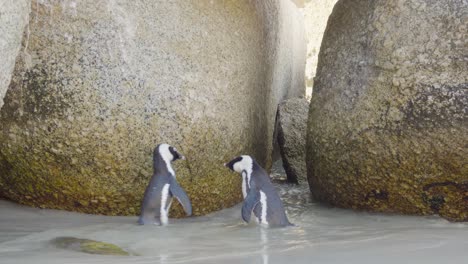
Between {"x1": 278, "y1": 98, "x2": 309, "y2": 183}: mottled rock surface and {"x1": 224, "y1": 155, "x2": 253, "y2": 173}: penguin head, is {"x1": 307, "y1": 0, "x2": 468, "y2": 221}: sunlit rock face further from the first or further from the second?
{"x1": 278, "y1": 98, "x2": 309, "y2": 183}: mottled rock surface

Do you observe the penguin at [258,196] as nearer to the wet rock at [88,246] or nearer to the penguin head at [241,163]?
the penguin head at [241,163]

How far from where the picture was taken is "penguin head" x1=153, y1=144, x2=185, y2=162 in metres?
4.34

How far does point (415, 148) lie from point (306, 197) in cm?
123

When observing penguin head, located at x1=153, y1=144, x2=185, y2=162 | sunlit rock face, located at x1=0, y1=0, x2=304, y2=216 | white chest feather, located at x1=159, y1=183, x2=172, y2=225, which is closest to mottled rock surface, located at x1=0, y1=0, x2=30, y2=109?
sunlit rock face, located at x1=0, y1=0, x2=304, y2=216

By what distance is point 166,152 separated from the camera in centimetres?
435

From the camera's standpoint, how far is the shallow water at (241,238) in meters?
3.33

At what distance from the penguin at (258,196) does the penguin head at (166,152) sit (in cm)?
47

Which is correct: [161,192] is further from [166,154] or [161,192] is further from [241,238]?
[241,238]

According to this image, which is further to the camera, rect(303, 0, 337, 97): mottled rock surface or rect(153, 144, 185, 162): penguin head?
rect(303, 0, 337, 97): mottled rock surface

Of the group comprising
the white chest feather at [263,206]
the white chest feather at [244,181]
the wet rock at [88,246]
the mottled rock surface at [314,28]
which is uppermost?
the mottled rock surface at [314,28]

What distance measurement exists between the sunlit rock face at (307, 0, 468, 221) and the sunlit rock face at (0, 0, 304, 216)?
2.34ft

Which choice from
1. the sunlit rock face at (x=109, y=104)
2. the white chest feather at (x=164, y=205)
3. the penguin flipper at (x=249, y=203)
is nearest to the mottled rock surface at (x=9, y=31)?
the sunlit rock face at (x=109, y=104)

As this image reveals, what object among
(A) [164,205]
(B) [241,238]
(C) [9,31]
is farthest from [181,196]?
(C) [9,31]

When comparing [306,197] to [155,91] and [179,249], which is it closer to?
[155,91]
